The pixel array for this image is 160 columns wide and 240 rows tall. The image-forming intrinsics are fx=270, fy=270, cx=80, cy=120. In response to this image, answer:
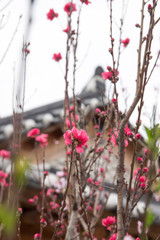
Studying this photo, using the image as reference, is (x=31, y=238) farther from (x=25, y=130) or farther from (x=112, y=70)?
(x=112, y=70)

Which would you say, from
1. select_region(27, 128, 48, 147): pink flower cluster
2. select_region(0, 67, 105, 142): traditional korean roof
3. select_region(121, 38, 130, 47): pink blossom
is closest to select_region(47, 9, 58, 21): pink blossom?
select_region(121, 38, 130, 47): pink blossom

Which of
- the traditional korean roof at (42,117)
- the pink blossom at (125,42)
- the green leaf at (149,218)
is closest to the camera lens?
the green leaf at (149,218)

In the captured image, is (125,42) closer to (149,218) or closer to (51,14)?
(51,14)

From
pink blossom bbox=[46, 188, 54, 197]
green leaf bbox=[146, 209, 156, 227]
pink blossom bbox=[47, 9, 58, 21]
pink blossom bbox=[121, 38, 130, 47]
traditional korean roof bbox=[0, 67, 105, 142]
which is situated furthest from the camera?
traditional korean roof bbox=[0, 67, 105, 142]

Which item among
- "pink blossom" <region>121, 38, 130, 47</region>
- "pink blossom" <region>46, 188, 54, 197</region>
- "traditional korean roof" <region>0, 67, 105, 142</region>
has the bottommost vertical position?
"pink blossom" <region>46, 188, 54, 197</region>

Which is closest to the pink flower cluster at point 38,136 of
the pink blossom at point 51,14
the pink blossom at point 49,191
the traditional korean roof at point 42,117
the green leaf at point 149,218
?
the pink blossom at point 49,191

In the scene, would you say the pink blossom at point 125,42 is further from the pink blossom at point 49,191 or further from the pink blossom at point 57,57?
the pink blossom at point 49,191

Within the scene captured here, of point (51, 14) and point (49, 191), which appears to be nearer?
point (51, 14)

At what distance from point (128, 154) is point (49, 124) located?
88.5 inches

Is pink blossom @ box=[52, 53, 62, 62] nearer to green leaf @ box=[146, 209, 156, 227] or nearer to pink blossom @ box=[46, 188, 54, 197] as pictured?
pink blossom @ box=[46, 188, 54, 197]

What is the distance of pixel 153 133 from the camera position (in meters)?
0.76

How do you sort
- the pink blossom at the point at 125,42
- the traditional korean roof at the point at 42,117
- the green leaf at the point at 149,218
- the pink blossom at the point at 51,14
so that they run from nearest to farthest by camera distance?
1. the green leaf at the point at 149,218
2. the pink blossom at the point at 125,42
3. the pink blossom at the point at 51,14
4. the traditional korean roof at the point at 42,117

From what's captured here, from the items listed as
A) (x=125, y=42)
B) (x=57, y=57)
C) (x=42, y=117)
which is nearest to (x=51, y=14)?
(x=57, y=57)

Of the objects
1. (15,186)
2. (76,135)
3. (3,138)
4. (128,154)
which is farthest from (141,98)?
(128,154)
